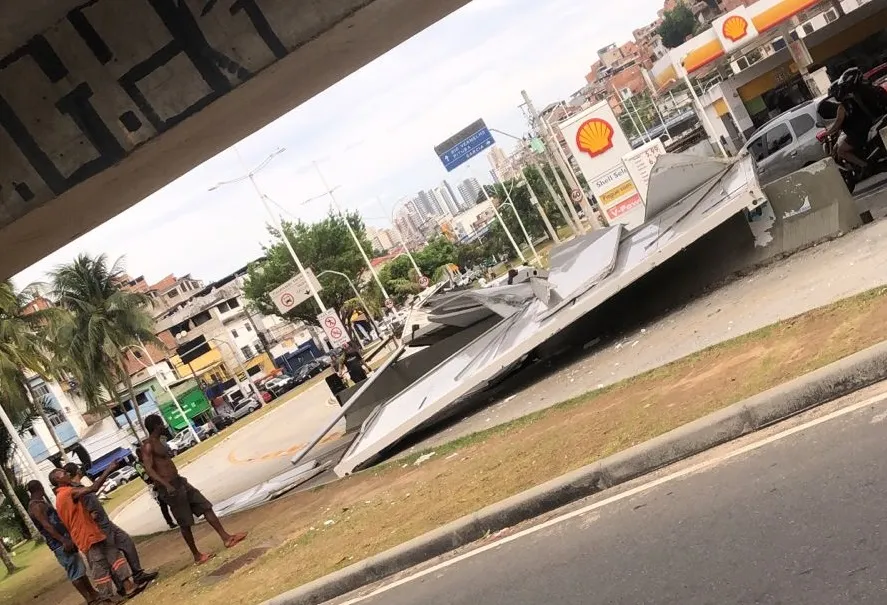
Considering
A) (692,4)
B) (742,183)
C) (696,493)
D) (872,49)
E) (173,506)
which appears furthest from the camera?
(692,4)

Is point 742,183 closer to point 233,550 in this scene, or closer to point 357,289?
point 233,550

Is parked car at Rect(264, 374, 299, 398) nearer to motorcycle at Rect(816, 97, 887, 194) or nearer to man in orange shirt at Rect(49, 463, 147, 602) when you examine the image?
man in orange shirt at Rect(49, 463, 147, 602)

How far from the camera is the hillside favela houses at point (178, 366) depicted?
205 ft

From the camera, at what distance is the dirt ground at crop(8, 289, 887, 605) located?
7000 mm

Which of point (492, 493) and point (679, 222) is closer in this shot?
point (492, 493)

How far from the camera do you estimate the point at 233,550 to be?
10773mm

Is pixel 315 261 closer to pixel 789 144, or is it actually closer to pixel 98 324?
pixel 98 324

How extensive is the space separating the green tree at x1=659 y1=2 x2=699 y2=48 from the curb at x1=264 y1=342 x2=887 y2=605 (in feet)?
506

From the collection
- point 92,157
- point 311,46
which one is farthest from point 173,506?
point 311,46

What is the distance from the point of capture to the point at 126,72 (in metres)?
4.69

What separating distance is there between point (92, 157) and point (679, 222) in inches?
370

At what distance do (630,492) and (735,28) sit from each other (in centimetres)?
3813

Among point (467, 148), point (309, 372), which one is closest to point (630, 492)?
point (467, 148)

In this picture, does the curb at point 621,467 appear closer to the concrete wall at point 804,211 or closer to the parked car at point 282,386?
the concrete wall at point 804,211
